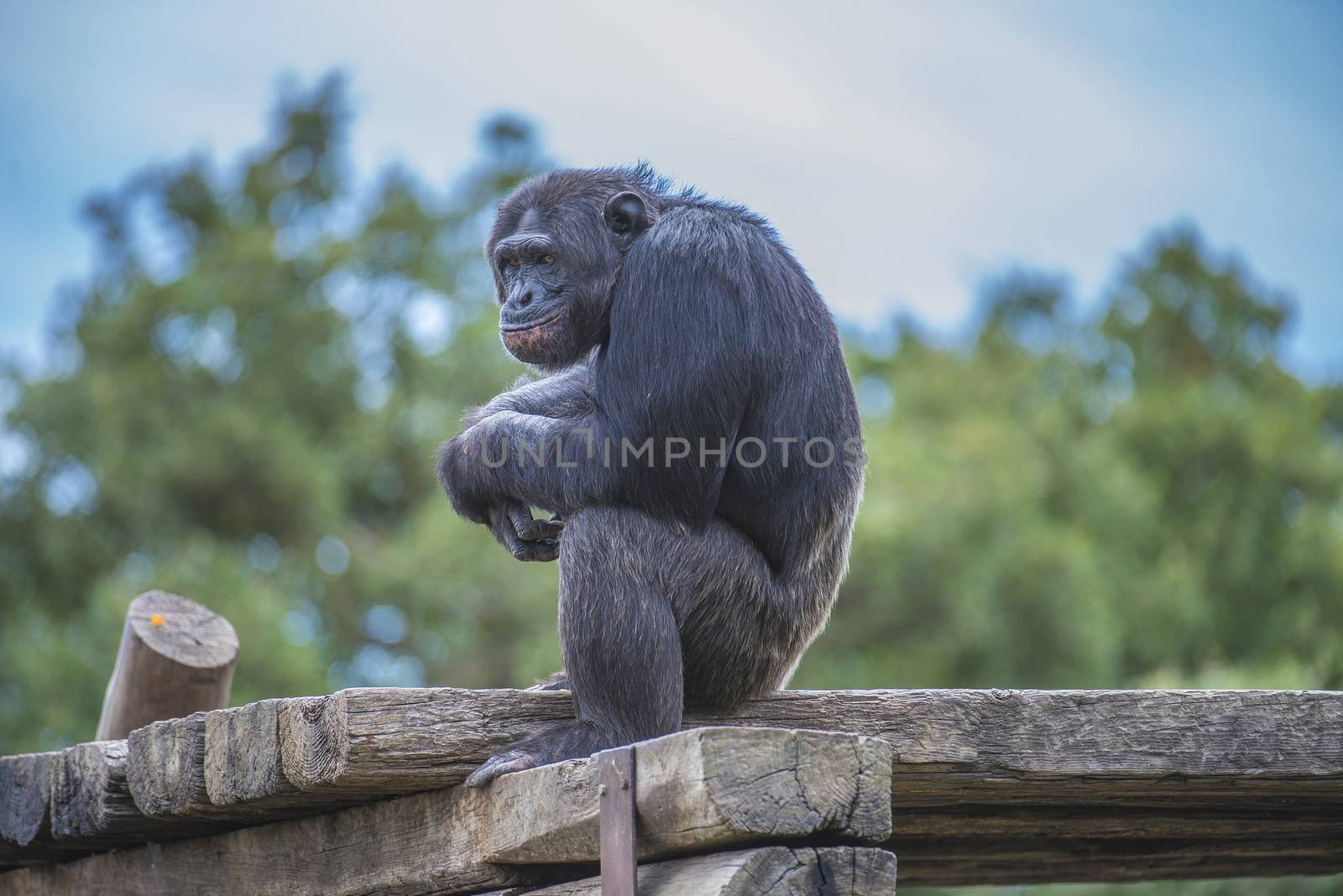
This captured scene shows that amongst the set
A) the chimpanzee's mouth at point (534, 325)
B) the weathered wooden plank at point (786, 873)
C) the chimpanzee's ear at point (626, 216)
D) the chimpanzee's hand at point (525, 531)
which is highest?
the chimpanzee's ear at point (626, 216)

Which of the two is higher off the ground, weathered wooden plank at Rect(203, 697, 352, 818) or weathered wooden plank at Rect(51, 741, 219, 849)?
weathered wooden plank at Rect(203, 697, 352, 818)

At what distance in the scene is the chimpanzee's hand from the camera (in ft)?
14.2

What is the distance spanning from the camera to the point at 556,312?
453 centimetres

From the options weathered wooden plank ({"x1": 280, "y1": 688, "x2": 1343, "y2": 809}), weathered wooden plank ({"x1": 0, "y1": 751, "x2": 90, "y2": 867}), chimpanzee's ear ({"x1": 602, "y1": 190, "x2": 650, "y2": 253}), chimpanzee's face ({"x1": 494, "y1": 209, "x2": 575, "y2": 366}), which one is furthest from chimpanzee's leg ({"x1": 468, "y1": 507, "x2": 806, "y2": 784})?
weathered wooden plank ({"x1": 0, "y1": 751, "x2": 90, "y2": 867})

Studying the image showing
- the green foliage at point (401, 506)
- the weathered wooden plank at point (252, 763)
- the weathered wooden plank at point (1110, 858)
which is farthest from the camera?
the green foliage at point (401, 506)

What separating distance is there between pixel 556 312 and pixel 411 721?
57.3 inches

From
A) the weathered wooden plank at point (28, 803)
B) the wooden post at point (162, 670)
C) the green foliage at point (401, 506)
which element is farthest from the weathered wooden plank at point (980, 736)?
the green foliage at point (401, 506)

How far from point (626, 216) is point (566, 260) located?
0.24 metres

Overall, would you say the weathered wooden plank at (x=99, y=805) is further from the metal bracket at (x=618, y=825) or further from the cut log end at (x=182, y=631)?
the metal bracket at (x=618, y=825)

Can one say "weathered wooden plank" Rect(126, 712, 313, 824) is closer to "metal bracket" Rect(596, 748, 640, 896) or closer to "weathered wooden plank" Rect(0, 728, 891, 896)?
"weathered wooden plank" Rect(0, 728, 891, 896)

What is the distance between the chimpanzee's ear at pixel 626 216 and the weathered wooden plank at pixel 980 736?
1.46 metres

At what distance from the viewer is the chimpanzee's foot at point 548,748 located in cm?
360

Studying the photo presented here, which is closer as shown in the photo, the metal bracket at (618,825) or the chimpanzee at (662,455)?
the metal bracket at (618,825)

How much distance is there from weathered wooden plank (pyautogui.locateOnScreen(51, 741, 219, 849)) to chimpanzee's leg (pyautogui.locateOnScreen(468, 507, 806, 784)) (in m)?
1.53
